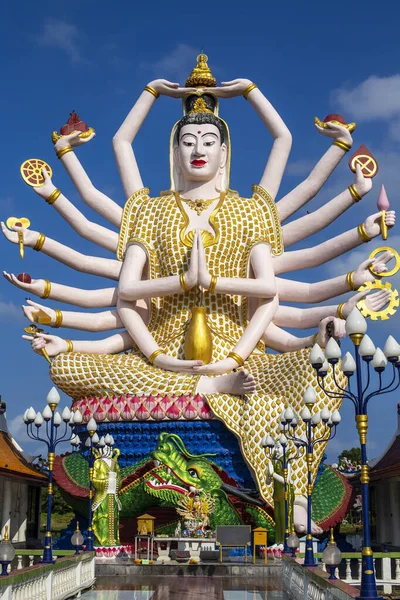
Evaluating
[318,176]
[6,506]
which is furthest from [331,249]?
[6,506]

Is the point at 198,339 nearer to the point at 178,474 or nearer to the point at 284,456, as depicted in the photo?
the point at 178,474

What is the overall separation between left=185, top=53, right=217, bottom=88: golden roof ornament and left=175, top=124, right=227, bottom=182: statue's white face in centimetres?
176

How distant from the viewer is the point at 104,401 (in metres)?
18.0

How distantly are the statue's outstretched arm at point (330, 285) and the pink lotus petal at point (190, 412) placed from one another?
4121 millimetres

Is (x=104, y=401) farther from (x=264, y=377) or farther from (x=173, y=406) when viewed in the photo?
(x=264, y=377)

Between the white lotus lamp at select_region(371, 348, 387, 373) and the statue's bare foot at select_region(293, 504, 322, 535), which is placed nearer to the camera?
the white lotus lamp at select_region(371, 348, 387, 373)

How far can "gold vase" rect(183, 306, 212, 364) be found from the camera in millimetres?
18453

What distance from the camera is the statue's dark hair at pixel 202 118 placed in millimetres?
20391

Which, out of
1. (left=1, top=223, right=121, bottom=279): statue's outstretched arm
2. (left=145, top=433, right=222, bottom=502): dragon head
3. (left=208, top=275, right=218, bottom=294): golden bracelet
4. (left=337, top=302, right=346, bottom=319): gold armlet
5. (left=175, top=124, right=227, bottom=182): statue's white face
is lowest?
(left=145, top=433, right=222, bottom=502): dragon head

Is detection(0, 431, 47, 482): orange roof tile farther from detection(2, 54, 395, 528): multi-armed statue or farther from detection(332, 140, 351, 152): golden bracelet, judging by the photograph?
detection(332, 140, 351, 152): golden bracelet

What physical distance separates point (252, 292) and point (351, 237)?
2641mm

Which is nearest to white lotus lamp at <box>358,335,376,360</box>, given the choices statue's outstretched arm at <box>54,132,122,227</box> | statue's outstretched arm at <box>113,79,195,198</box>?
statue's outstretched arm at <box>54,132,122,227</box>

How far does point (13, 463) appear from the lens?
19750 mm

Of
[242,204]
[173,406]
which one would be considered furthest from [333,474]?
[242,204]
